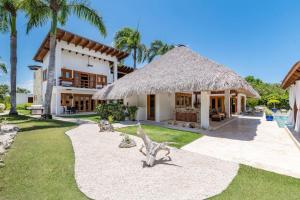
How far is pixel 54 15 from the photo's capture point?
13.9 meters

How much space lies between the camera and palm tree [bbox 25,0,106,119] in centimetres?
1385

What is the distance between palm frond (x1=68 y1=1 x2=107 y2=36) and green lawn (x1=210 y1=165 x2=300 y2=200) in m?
14.5

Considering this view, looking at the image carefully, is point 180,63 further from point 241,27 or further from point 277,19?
point 241,27

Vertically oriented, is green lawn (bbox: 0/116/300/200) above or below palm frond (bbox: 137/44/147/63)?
below

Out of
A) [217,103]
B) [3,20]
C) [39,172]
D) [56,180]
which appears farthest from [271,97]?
[3,20]

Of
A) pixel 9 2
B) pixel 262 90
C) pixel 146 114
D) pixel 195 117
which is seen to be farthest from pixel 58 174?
pixel 262 90

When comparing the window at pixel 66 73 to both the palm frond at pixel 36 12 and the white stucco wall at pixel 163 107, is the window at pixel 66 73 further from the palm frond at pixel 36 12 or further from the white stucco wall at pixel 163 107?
the white stucco wall at pixel 163 107

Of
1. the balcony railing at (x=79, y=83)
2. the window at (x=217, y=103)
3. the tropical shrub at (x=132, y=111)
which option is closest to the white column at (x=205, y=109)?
the tropical shrub at (x=132, y=111)

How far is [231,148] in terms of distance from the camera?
721 cm

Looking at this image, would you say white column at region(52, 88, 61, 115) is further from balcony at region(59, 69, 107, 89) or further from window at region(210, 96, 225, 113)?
window at region(210, 96, 225, 113)

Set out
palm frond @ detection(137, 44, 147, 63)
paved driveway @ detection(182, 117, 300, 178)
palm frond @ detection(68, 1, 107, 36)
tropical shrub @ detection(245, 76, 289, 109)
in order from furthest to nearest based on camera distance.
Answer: tropical shrub @ detection(245, 76, 289, 109)
palm frond @ detection(137, 44, 147, 63)
palm frond @ detection(68, 1, 107, 36)
paved driveway @ detection(182, 117, 300, 178)

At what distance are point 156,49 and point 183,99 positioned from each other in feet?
56.4

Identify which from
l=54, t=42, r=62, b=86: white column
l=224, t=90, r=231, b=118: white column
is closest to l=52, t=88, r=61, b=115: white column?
l=54, t=42, r=62, b=86: white column

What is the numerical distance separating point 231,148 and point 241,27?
1824 centimetres
